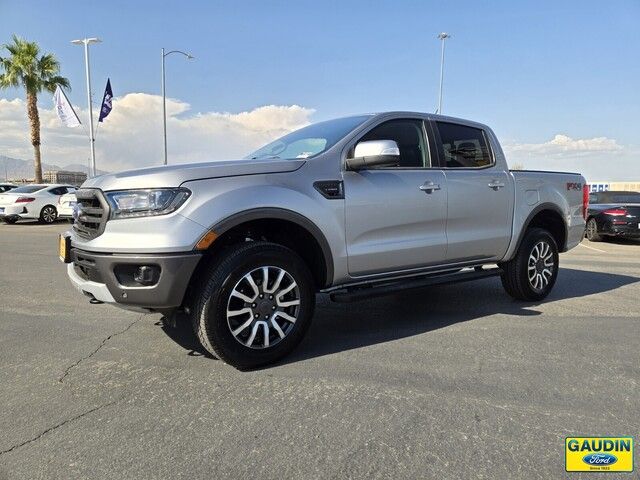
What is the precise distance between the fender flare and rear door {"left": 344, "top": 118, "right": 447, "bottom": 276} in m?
0.21

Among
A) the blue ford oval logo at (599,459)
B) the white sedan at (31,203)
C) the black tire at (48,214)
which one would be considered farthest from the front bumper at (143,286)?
the black tire at (48,214)

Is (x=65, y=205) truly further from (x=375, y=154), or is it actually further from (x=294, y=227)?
(x=375, y=154)

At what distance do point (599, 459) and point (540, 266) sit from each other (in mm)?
3286

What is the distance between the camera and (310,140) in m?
4.24

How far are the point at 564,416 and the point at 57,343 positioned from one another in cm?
367

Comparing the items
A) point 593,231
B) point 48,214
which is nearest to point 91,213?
point 593,231

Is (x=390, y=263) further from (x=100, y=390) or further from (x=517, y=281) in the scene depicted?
(x=100, y=390)

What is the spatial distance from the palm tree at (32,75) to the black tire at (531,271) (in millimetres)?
29177

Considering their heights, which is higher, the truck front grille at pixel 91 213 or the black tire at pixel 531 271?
the truck front grille at pixel 91 213

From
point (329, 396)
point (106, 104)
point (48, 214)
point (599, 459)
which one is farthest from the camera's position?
point (106, 104)

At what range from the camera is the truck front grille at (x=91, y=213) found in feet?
10.6

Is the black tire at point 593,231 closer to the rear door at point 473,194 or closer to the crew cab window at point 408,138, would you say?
the rear door at point 473,194

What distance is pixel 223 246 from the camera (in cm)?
345

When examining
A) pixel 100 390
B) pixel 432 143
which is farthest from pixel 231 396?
pixel 432 143
